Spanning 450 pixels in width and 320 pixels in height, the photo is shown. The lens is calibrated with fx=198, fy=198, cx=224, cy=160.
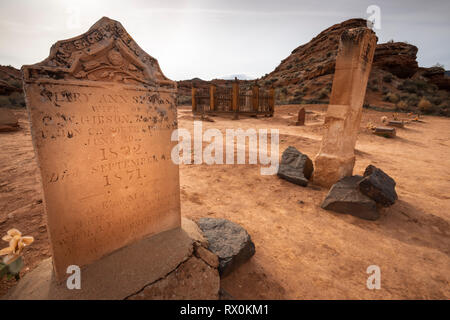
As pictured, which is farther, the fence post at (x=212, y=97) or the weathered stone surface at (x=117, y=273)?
the fence post at (x=212, y=97)

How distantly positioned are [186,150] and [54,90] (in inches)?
197

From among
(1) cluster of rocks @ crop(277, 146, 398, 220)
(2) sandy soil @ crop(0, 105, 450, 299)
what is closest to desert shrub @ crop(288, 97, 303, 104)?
(2) sandy soil @ crop(0, 105, 450, 299)

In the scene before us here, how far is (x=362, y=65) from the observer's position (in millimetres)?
3764

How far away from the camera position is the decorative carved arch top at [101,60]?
55.6 inches

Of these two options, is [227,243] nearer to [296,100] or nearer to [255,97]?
[255,97]

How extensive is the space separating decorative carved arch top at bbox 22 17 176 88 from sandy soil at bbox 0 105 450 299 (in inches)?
74.7

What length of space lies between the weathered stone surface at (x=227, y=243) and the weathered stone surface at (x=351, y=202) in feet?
5.91

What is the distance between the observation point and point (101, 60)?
5.28ft

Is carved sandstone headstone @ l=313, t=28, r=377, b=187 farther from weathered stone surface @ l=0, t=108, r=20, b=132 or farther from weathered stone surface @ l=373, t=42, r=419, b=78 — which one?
weathered stone surface @ l=373, t=42, r=419, b=78

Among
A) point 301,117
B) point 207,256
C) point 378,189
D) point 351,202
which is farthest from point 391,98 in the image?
point 207,256

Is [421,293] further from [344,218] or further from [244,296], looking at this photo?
[244,296]

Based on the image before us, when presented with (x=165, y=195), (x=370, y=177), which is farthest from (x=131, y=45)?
(x=370, y=177)

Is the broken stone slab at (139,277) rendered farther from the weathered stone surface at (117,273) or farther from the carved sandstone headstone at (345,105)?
the carved sandstone headstone at (345,105)

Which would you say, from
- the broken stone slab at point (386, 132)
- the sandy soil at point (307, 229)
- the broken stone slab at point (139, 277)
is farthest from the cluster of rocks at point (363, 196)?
the broken stone slab at point (386, 132)
